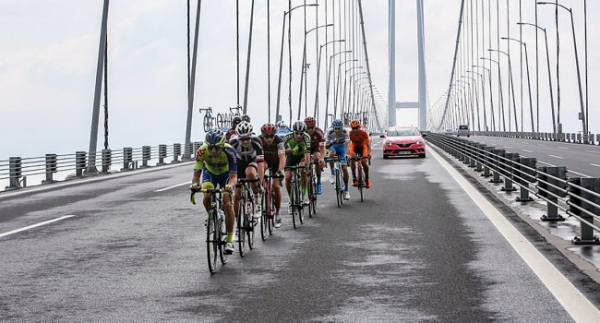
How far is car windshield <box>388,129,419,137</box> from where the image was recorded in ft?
148

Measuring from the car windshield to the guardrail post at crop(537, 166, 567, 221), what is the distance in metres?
30.1

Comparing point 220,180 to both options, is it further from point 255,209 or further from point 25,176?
point 25,176

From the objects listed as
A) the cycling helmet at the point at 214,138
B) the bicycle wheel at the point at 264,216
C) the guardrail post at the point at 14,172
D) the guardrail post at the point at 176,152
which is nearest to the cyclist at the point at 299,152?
the bicycle wheel at the point at 264,216

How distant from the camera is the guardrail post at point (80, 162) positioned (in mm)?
32812

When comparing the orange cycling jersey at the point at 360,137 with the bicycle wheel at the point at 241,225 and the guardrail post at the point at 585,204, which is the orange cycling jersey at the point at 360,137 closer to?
the guardrail post at the point at 585,204

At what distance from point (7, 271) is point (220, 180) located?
8.55ft

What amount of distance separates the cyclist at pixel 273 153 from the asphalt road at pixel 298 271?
59cm

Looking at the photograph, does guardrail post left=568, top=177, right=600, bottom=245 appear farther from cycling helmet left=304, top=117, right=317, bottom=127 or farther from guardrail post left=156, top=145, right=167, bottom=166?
guardrail post left=156, top=145, right=167, bottom=166

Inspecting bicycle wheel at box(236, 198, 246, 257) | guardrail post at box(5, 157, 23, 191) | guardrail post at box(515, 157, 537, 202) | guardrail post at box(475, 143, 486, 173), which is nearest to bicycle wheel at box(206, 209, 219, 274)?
bicycle wheel at box(236, 198, 246, 257)

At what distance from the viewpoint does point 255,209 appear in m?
13.4

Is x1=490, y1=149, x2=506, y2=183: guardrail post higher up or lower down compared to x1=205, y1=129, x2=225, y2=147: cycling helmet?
lower down

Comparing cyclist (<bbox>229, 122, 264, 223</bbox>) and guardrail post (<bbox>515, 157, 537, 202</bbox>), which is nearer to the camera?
cyclist (<bbox>229, 122, 264, 223</bbox>)

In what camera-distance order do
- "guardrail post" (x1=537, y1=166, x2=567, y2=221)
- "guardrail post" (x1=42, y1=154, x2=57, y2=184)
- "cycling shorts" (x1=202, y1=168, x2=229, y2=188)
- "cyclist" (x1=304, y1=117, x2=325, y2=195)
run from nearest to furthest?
"cycling shorts" (x1=202, y1=168, x2=229, y2=188) < "guardrail post" (x1=537, y1=166, x2=567, y2=221) < "cyclist" (x1=304, y1=117, x2=325, y2=195) < "guardrail post" (x1=42, y1=154, x2=57, y2=184)

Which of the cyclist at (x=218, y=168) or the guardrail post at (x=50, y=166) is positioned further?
the guardrail post at (x=50, y=166)
